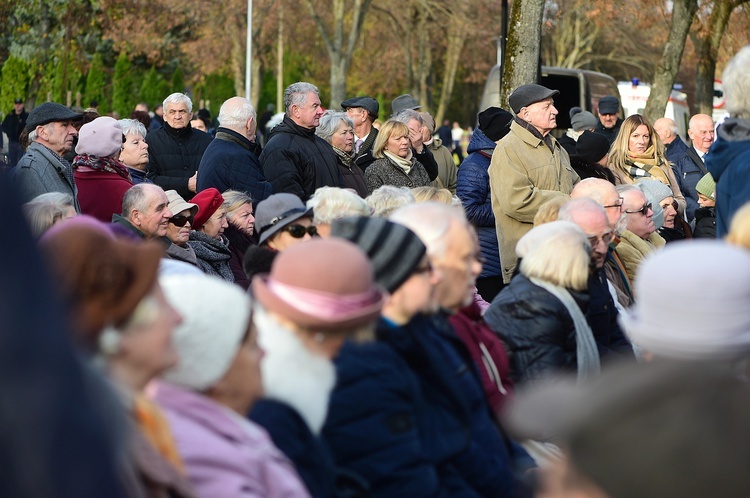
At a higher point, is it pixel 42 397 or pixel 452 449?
pixel 42 397

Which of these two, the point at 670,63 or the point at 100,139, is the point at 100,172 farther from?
the point at 670,63

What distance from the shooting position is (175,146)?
32.8ft

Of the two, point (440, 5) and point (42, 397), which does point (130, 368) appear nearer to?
point (42, 397)

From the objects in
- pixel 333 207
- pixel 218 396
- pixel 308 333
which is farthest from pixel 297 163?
pixel 218 396

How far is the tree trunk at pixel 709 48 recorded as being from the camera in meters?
24.1

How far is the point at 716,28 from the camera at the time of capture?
24234 mm

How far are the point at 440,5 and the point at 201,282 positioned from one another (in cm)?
3987

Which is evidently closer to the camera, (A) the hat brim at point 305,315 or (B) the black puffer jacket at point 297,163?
(A) the hat brim at point 305,315

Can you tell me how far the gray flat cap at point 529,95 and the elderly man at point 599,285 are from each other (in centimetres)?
186

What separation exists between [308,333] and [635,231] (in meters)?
4.97

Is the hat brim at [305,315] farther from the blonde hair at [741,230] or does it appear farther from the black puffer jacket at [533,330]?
the black puffer jacket at [533,330]

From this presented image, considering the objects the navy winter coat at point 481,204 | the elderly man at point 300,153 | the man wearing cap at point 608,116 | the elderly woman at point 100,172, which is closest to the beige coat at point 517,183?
the navy winter coat at point 481,204

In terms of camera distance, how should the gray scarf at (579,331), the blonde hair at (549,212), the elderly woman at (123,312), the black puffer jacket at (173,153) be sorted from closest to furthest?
the elderly woman at (123,312), the gray scarf at (579,331), the blonde hair at (549,212), the black puffer jacket at (173,153)

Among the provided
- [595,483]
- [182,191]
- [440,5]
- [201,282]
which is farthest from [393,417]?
[440,5]
